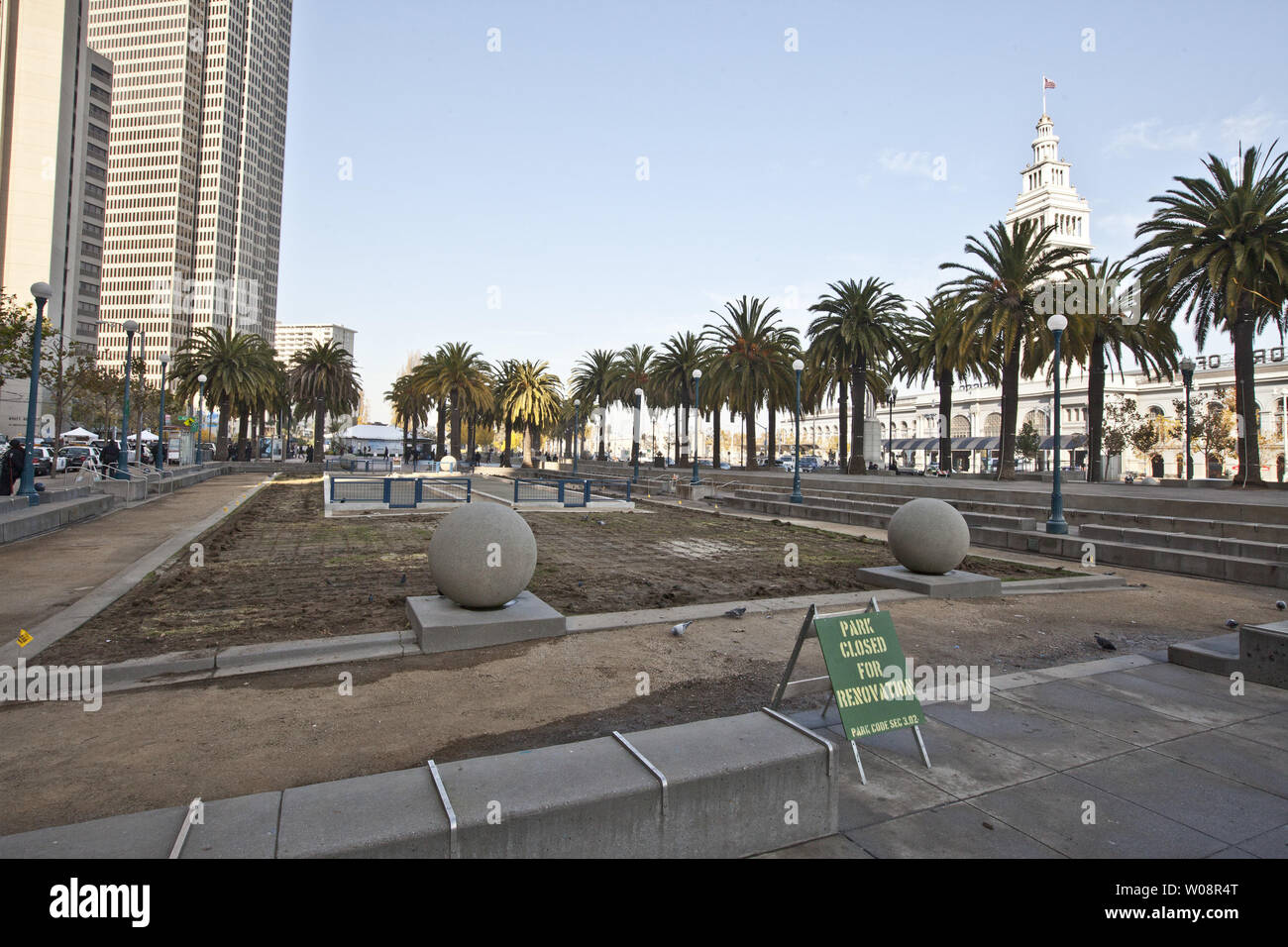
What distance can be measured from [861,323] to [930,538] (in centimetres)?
3271

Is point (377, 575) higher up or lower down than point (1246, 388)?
lower down

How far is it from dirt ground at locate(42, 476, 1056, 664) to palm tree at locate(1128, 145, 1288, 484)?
19.6m

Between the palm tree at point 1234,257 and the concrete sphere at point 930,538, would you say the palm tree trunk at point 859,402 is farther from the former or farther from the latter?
the concrete sphere at point 930,538

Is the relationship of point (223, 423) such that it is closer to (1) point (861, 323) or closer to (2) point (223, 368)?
(2) point (223, 368)

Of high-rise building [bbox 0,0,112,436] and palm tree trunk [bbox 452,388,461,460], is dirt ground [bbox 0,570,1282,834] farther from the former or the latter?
high-rise building [bbox 0,0,112,436]

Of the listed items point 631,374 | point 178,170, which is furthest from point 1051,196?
point 178,170

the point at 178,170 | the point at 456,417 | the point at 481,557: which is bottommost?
the point at 481,557

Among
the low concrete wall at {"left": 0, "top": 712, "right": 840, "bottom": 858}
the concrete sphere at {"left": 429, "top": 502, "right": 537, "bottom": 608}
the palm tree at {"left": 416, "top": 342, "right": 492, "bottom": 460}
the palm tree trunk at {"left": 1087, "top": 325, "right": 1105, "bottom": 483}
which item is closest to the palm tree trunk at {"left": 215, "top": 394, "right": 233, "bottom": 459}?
the palm tree at {"left": 416, "top": 342, "right": 492, "bottom": 460}

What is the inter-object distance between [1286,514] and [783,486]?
19080 millimetres

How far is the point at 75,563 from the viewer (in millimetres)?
12039

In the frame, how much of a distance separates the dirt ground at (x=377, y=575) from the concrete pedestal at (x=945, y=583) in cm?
72
